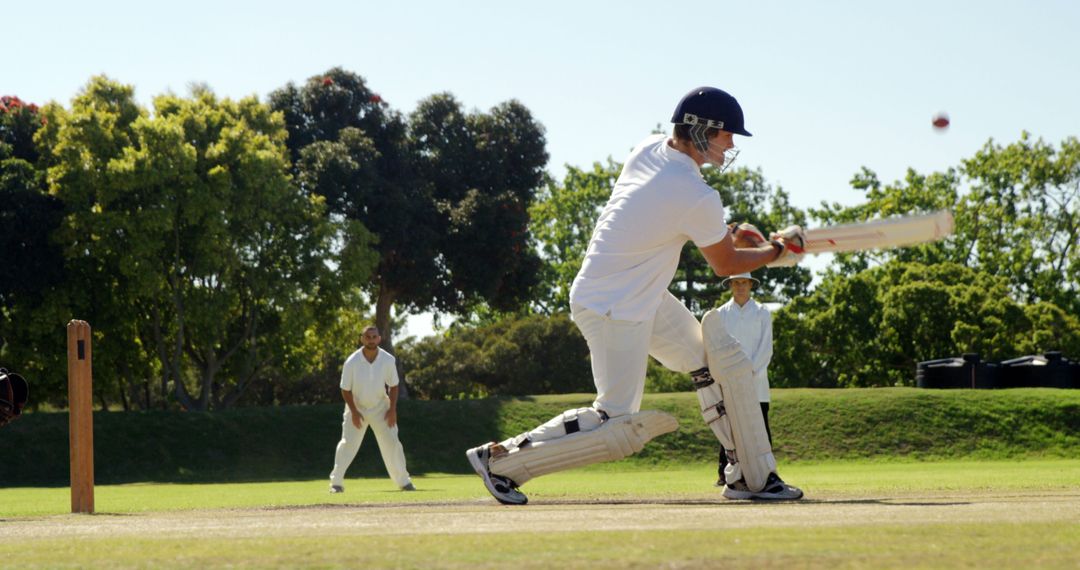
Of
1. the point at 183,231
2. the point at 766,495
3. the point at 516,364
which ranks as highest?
the point at 183,231

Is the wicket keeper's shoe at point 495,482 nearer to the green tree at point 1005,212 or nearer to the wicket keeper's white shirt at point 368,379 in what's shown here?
the wicket keeper's white shirt at point 368,379

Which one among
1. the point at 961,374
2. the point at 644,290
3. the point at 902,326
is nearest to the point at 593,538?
the point at 644,290

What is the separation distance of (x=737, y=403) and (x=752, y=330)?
20.3 ft

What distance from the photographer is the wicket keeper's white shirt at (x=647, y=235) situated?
8.45 meters

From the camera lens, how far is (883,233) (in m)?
9.26

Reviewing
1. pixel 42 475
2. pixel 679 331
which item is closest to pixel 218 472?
pixel 42 475

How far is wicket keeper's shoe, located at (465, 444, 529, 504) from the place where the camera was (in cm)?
873

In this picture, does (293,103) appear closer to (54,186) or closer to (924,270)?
(54,186)

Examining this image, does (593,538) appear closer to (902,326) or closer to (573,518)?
(573,518)

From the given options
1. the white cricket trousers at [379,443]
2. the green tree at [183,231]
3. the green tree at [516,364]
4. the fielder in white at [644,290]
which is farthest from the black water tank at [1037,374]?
the fielder in white at [644,290]

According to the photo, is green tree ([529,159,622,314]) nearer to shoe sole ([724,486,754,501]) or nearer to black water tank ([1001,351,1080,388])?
black water tank ([1001,351,1080,388])

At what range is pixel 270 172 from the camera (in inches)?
1610

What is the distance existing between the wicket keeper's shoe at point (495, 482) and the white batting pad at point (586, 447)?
0.04 metres

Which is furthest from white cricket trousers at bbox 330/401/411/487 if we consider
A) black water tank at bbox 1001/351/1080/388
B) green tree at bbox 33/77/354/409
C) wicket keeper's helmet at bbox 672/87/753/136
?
black water tank at bbox 1001/351/1080/388
